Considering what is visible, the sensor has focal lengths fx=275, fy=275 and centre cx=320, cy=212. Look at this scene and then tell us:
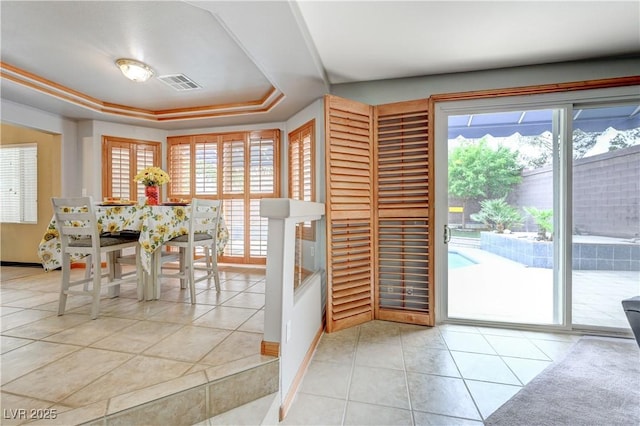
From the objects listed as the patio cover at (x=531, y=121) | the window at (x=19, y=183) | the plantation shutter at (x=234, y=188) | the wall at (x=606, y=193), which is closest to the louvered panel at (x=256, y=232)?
the plantation shutter at (x=234, y=188)

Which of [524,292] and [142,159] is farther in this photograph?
[142,159]

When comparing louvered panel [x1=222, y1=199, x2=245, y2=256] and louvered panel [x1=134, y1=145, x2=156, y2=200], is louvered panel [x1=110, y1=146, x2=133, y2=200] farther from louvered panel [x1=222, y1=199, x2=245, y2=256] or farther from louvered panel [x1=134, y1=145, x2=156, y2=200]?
louvered panel [x1=222, y1=199, x2=245, y2=256]

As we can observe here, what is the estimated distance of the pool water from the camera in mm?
2969

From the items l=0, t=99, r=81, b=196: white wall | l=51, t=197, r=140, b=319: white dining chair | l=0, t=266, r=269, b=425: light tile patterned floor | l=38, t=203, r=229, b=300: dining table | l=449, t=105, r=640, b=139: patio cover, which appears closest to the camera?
l=0, t=266, r=269, b=425: light tile patterned floor

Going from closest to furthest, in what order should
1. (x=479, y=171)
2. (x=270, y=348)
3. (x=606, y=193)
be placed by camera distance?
(x=270, y=348) → (x=606, y=193) → (x=479, y=171)

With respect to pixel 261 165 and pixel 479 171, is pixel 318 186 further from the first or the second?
pixel 479 171

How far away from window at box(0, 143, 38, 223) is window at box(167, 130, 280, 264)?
1827mm

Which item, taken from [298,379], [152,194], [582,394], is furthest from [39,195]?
[582,394]

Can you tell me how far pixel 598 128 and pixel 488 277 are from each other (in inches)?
73.3

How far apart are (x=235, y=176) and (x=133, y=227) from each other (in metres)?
1.98

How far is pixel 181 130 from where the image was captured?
14.4ft

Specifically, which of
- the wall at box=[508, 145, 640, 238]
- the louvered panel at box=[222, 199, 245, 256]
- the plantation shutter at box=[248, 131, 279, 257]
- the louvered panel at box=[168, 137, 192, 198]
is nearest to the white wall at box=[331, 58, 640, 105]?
the wall at box=[508, 145, 640, 238]

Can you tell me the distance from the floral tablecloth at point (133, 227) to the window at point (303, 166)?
1.29 meters

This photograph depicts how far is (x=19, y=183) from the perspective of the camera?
13.4 feet
